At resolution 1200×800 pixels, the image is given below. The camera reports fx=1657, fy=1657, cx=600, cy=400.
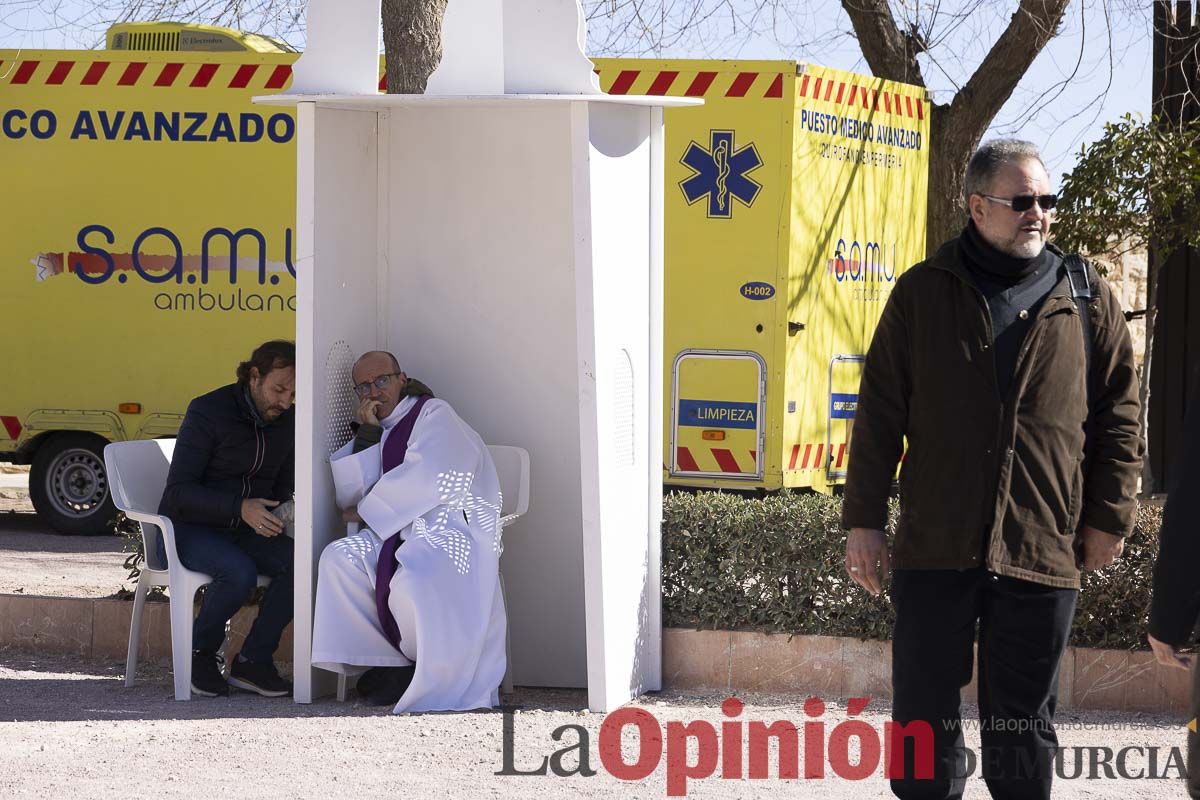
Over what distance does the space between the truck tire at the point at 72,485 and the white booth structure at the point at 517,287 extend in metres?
4.83

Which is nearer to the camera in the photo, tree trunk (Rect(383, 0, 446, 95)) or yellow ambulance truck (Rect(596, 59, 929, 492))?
tree trunk (Rect(383, 0, 446, 95))

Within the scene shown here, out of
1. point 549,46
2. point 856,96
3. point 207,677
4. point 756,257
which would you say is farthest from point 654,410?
point 856,96

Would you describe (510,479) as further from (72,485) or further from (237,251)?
(72,485)

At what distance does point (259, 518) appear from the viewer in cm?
616

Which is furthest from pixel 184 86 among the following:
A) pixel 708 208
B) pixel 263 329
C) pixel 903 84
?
pixel 903 84

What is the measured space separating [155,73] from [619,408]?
17.9ft

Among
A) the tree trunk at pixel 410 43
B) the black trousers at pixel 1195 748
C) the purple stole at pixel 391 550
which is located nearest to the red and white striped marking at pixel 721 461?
the tree trunk at pixel 410 43

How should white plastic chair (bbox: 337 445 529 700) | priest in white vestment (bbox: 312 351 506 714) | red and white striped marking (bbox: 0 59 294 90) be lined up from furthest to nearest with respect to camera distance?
red and white striped marking (bbox: 0 59 294 90) < white plastic chair (bbox: 337 445 529 700) < priest in white vestment (bbox: 312 351 506 714)

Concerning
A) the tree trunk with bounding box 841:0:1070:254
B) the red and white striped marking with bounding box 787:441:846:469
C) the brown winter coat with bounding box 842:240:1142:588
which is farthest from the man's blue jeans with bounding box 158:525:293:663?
the tree trunk with bounding box 841:0:1070:254

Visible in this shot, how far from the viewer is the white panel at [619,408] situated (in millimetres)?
5758

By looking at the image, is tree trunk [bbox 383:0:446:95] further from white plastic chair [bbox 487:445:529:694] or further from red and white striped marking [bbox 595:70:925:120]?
white plastic chair [bbox 487:445:529:694]

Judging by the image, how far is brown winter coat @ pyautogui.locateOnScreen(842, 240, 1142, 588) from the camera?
3812 millimetres

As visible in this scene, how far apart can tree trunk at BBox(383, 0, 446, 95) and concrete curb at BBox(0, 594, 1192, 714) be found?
271 cm

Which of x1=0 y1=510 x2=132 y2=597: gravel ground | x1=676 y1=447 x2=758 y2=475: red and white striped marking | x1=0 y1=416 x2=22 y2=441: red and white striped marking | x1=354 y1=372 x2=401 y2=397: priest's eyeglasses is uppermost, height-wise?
x1=354 y1=372 x2=401 y2=397: priest's eyeglasses
